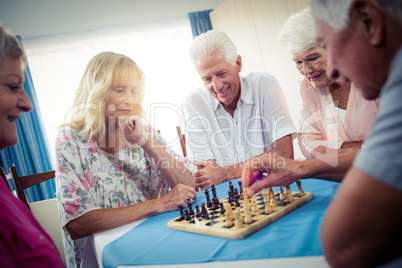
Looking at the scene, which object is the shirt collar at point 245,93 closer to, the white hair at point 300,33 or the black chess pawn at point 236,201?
the white hair at point 300,33

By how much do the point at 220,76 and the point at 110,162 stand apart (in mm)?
1028

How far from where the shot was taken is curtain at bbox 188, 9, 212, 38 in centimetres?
623

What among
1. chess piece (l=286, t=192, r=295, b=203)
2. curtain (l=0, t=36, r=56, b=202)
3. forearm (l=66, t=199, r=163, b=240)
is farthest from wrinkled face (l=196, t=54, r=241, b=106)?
curtain (l=0, t=36, r=56, b=202)

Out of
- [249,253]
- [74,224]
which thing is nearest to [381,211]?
[249,253]

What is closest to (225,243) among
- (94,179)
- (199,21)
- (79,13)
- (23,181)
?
(94,179)

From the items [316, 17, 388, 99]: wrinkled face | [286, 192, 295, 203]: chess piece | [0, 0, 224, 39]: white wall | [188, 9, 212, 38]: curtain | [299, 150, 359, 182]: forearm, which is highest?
[0, 0, 224, 39]: white wall

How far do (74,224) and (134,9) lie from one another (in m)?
5.03

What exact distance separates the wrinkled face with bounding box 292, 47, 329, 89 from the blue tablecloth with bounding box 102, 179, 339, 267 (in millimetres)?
880

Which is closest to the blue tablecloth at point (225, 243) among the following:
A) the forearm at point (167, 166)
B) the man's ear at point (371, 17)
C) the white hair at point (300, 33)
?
the man's ear at point (371, 17)

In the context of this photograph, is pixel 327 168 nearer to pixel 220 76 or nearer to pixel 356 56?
pixel 356 56

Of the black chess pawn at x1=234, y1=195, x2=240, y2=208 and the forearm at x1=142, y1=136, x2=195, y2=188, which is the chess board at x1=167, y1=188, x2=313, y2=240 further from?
the forearm at x1=142, y1=136, x2=195, y2=188

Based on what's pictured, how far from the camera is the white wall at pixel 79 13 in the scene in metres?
4.91

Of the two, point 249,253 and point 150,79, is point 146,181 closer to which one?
point 249,253

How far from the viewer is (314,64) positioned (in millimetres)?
1963
